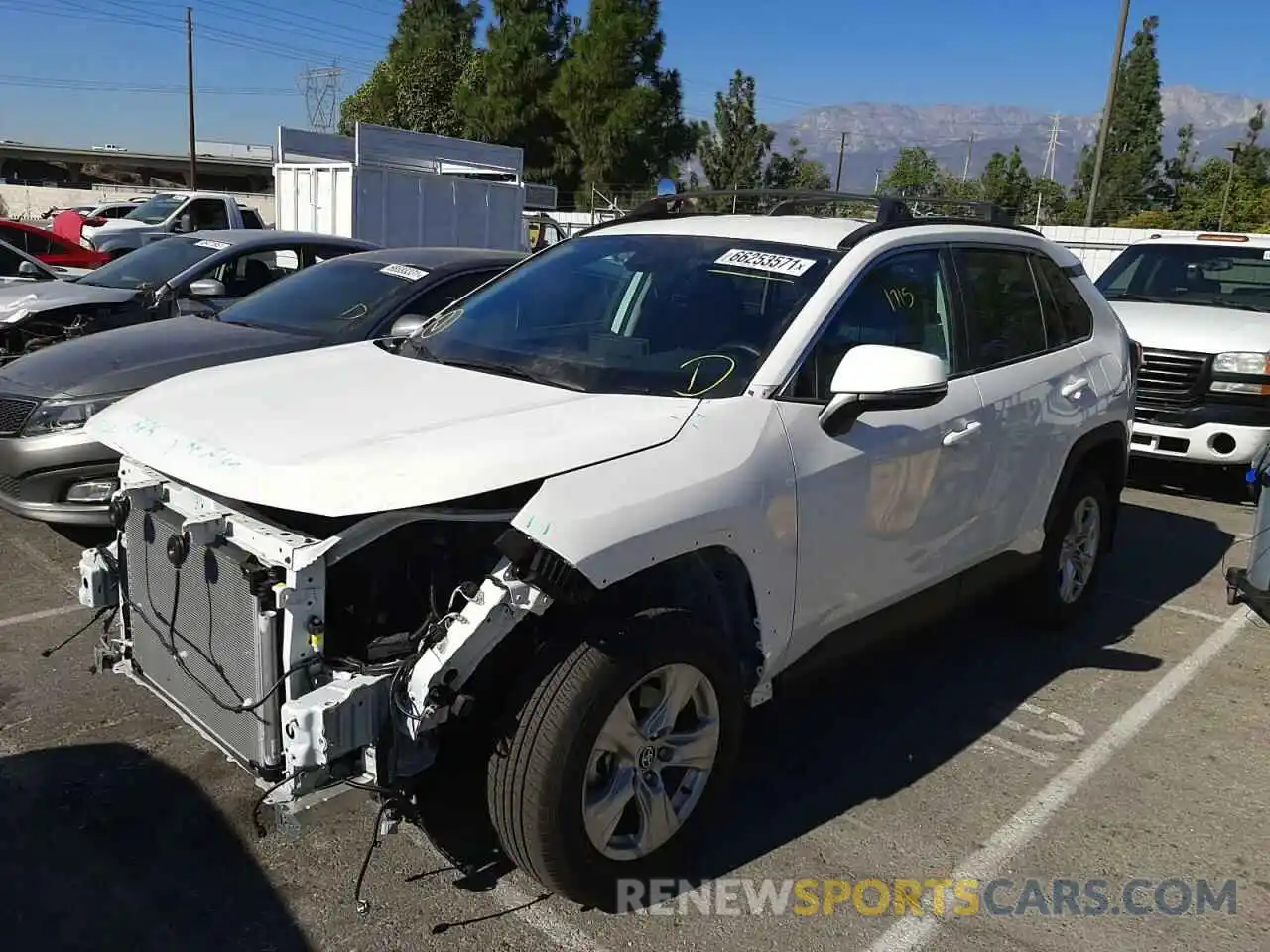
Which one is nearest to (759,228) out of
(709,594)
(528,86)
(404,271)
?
(709,594)

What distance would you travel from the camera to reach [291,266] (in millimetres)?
8445

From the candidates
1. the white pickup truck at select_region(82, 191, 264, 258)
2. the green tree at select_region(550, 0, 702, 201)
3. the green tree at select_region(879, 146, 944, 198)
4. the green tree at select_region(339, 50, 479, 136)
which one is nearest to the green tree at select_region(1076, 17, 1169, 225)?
the green tree at select_region(879, 146, 944, 198)

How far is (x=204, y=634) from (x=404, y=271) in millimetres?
4079

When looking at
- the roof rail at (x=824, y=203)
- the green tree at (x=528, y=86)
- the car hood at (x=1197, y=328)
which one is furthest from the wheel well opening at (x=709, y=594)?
the green tree at (x=528, y=86)

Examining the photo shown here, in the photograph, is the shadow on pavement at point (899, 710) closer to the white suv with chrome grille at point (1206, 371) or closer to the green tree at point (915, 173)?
the white suv with chrome grille at point (1206, 371)

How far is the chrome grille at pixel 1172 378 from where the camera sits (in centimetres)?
790

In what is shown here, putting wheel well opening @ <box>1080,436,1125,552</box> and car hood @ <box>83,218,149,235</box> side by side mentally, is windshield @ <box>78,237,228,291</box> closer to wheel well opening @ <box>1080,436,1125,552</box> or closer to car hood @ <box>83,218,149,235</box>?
wheel well opening @ <box>1080,436,1125,552</box>

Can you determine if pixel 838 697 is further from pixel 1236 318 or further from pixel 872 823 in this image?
pixel 1236 318

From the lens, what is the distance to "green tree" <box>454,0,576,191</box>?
161 feet

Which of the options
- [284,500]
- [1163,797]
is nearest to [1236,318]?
[1163,797]

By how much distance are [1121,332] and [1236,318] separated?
3.72 metres

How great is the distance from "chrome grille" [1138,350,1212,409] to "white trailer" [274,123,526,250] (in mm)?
12359

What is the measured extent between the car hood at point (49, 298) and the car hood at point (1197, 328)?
25.5 feet

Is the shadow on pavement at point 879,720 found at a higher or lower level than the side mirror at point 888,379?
lower
